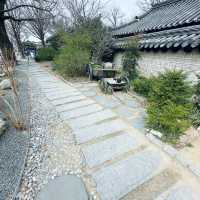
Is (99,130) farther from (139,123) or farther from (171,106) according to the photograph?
(171,106)

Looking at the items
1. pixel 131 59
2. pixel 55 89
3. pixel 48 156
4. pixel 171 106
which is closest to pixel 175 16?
pixel 131 59

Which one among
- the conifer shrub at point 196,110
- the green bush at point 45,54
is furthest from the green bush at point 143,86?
the green bush at point 45,54

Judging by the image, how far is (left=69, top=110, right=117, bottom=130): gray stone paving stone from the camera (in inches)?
158

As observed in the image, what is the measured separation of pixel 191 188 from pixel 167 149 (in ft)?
2.67

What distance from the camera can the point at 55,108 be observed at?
5.02 metres

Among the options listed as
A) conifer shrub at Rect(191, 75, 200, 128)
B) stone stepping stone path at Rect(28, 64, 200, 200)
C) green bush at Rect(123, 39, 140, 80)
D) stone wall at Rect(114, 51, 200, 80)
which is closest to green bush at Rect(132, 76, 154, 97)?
stone stepping stone path at Rect(28, 64, 200, 200)

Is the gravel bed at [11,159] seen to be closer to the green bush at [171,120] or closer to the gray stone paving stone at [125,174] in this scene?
the gray stone paving stone at [125,174]

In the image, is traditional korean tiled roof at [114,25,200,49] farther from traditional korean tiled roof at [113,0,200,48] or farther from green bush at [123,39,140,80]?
green bush at [123,39,140,80]

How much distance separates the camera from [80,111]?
4.78 metres

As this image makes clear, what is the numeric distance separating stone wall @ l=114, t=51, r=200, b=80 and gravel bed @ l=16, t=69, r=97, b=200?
415 cm

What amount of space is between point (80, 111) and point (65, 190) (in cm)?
274

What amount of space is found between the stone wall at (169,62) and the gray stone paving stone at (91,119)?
284 cm

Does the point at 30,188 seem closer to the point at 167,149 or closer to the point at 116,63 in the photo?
the point at 167,149

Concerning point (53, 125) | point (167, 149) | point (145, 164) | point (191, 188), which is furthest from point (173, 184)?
point (53, 125)
